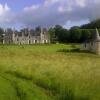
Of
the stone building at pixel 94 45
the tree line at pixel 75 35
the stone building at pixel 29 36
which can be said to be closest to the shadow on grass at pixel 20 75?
the stone building at pixel 94 45

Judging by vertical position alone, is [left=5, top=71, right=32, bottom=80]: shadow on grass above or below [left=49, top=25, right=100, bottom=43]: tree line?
below

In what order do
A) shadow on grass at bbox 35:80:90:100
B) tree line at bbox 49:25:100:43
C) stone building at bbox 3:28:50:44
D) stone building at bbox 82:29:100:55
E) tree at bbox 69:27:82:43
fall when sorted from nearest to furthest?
shadow on grass at bbox 35:80:90:100 < stone building at bbox 82:29:100:55 < tree line at bbox 49:25:100:43 < tree at bbox 69:27:82:43 < stone building at bbox 3:28:50:44

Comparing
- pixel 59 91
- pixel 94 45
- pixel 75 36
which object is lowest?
pixel 59 91

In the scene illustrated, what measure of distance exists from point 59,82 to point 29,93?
2000 millimetres

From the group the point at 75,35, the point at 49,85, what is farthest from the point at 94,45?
the point at 75,35

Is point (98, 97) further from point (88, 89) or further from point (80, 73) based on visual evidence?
point (80, 73)

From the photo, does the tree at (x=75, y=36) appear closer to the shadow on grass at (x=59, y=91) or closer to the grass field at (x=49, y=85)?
the grass field at (x=49, y=85)

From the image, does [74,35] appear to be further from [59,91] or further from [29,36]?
[59,91]

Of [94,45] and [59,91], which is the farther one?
[94,45]

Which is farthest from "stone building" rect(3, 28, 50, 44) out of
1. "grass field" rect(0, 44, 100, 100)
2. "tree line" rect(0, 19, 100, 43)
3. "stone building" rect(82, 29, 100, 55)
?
"grass field" rect(0, 44, 100, 100)

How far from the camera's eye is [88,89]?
17.1 m

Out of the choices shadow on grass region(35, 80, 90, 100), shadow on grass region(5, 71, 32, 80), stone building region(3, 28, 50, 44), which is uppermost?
stone building region(3, 28, 50, 44)

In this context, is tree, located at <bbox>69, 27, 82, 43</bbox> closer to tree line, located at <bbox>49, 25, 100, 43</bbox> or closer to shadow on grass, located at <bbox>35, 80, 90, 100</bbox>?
tree line, located at <bbox>49, 25, 100, 43</bbox>

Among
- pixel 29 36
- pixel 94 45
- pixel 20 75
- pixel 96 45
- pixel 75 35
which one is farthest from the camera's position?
pixel 29 36
